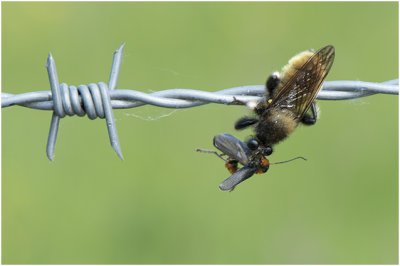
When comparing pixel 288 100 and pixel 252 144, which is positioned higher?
pixel 288 100

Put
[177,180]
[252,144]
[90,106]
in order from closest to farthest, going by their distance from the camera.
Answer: [90,106] → [252,144] → [177,180]

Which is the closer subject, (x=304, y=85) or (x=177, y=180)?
(x=304, y=85)

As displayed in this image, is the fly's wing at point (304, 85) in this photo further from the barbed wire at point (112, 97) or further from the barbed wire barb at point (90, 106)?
the barbed wire barb at point (90, 106)

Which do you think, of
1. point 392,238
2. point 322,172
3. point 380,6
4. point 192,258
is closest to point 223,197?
point 192,258

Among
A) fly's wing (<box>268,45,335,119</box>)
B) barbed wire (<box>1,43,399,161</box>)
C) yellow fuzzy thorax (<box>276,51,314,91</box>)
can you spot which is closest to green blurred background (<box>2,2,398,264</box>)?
yellow fuzzy thorax (<box>276,51,314,91</box>)

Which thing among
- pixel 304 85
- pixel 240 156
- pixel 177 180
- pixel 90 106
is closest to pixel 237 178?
pixel 240 156

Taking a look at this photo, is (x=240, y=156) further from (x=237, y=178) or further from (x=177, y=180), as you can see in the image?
(x=177, y=180)
